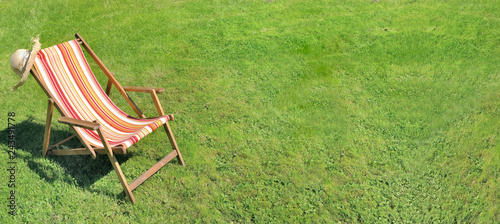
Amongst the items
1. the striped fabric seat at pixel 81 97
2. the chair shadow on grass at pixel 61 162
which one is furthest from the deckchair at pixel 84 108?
the chair shadow on grass at pixel 61 162

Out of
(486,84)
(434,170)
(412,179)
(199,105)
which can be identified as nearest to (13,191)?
(199,105)

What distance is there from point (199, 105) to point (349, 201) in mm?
2973

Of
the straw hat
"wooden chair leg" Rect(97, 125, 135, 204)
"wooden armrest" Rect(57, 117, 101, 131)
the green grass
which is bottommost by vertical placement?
the green grass

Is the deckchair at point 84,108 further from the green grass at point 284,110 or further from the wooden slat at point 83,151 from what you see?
the green grass at point 284,110

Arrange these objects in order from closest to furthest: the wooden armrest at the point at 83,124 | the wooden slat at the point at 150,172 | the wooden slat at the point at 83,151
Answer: the wooden armrest at the point at 83,124
the wooden slat at the point at 83,151
the wooden slat at the point at 150,172

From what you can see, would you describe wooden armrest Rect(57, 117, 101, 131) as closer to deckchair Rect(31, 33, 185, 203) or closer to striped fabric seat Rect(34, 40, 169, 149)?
deckchair Rect(31, 33, 185, 203)

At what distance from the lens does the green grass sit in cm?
424

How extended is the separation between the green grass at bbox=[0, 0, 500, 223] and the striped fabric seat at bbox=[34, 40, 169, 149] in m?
0.64

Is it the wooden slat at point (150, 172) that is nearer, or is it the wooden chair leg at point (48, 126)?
the wooden chair leg at point (48, 126)

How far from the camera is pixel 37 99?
608 centimetres

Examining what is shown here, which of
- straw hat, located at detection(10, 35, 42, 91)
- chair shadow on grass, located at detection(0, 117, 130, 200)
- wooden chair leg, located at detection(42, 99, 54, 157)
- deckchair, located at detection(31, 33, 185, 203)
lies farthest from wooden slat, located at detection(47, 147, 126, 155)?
straw hat, located at detection(10, 35, 42, 91)

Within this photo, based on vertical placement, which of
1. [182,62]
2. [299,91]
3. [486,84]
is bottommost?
[486,84]

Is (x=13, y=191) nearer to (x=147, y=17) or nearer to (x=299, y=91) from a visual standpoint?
(x=299, y=91)

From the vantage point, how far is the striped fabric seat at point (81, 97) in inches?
167
